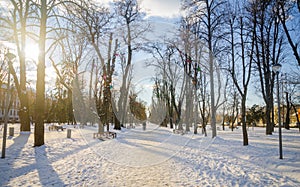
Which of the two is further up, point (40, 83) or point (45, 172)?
point (40, 83)

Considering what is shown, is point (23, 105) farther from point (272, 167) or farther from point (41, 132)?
point (272, 167)

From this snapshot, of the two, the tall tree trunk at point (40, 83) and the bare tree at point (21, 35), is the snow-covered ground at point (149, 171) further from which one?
the bare tree at point (21, 35)

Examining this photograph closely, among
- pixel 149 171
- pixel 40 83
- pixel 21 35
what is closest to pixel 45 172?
Result: pixel 149 171

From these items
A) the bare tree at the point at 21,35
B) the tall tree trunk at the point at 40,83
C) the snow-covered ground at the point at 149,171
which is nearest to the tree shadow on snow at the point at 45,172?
the snow-covered ground at the point at 149,171

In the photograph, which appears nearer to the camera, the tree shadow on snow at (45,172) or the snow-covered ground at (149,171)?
the tree shadow on snow at (45,172)

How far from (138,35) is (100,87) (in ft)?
22.0

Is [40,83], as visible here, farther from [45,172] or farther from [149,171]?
[149,171]

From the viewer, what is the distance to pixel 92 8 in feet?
32.7

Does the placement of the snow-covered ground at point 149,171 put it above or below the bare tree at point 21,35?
below

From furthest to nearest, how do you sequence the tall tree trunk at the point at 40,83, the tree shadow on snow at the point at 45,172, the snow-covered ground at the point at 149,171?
1. the tall tree trunk at the point at 40,83
2. the snow-covered ground at the point at 149,171
3. the tree shadow on snow at the point at 45,172

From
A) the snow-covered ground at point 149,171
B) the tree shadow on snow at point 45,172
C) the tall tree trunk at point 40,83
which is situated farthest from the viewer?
the tall tree trunk at point 40,83

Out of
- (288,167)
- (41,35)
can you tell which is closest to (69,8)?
(41,35)

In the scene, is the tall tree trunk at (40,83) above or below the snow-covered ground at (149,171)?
above

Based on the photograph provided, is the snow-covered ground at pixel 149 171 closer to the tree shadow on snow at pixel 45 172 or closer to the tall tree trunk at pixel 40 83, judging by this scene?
the tree shadow on snow at pixel 45 172
